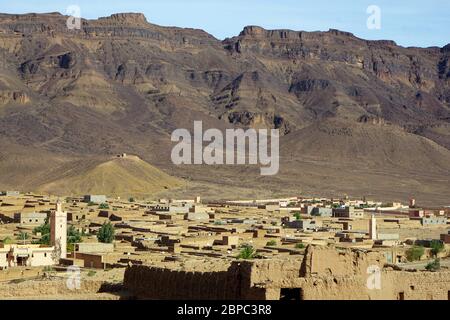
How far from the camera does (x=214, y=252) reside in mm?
46094

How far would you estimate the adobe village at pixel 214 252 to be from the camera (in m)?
21.1

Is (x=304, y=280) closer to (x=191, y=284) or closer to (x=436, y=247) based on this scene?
(x=191, y=284)

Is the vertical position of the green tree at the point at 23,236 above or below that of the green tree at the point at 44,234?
below

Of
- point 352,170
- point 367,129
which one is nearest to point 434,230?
point 352,170

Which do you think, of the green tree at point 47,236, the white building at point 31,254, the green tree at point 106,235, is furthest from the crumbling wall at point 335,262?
the green tree at point 106,235

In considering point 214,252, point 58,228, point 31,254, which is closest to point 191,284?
point 31,254

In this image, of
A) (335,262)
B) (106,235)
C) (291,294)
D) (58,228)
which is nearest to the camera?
(291,294)

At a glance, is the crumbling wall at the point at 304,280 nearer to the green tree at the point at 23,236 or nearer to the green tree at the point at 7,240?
the green tree at the point at 7,240

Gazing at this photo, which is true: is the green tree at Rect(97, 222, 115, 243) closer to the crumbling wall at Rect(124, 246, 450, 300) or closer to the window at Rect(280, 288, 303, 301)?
the crumbling wall at Rect(124, 246, 450, 300)

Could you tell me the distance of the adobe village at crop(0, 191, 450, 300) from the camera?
21.1 m
